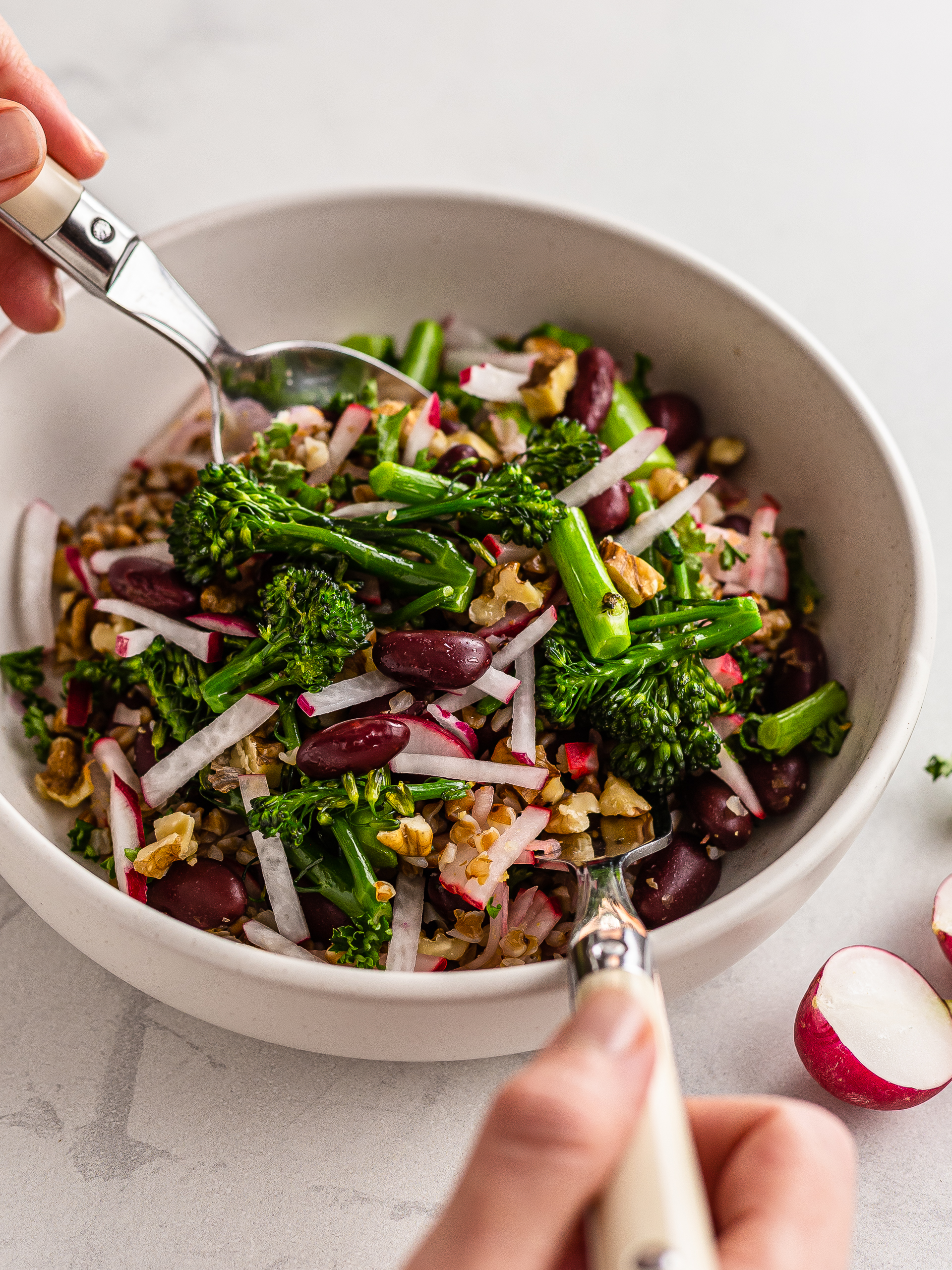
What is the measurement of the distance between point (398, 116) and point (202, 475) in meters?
2.52

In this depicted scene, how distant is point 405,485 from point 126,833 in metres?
1.04

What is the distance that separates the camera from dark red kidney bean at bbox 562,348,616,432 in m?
2.85

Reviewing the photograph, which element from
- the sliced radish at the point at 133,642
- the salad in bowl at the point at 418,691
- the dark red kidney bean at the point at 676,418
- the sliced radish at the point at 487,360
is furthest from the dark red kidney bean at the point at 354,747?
the dark red kidney bean at the point at 676,418

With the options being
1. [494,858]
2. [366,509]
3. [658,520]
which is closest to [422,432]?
[366,509]

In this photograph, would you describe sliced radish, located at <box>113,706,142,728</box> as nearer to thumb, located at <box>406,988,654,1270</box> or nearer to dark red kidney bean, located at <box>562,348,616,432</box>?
dark red kidney bean, located at <box>562,348,616,432</box>

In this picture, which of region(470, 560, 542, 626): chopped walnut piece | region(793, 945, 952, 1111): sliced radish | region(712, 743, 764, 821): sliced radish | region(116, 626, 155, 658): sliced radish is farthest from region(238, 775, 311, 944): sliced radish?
region(793, 945, 952, 1111): sliced radish

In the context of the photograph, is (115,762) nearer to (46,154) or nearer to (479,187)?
(46,154)

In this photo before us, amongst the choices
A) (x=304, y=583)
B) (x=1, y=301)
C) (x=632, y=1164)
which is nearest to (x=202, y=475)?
(x=304, y=583)

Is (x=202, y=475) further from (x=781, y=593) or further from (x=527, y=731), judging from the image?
(x=781, y=593)

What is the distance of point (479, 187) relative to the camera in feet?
10.3

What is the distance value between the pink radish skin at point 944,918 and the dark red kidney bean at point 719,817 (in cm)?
53

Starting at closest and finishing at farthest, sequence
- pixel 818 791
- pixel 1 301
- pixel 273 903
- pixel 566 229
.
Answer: pixel 273 903
pixel 818 791
pixel 1 301
pixel 566 229

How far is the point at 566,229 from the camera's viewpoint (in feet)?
10.1

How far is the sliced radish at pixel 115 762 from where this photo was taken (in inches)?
A: 96.7
